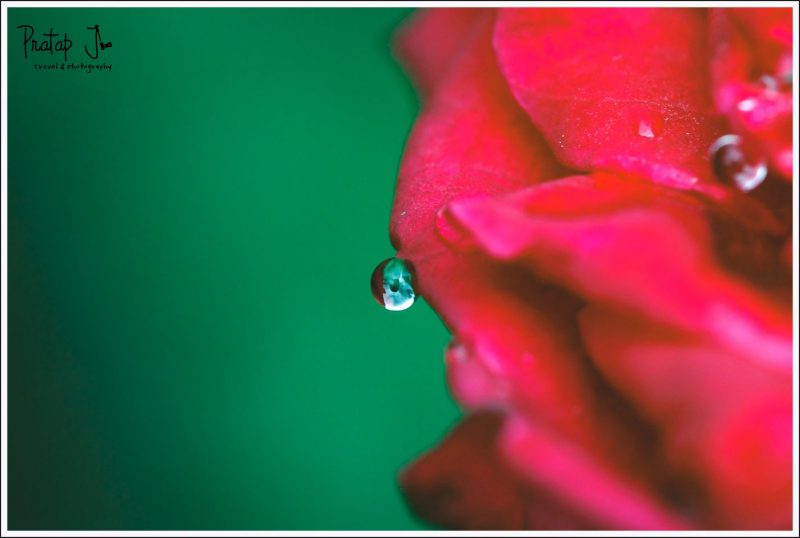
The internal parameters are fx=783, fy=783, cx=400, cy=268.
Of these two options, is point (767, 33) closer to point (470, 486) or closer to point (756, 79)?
point (756, 79)

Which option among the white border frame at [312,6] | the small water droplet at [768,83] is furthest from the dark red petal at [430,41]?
the small water droplet at [768,83]

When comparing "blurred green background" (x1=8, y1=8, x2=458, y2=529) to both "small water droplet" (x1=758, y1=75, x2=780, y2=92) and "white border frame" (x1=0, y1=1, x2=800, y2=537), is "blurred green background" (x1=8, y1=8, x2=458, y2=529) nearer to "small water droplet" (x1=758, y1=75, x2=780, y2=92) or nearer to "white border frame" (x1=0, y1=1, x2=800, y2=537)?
"white border frame" (x1=0, y1=1, x2=800, y2=537)

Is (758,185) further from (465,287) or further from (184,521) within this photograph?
(184,521)

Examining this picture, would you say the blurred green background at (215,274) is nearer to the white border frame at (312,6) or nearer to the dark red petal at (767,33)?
the white border frame at (312,6)

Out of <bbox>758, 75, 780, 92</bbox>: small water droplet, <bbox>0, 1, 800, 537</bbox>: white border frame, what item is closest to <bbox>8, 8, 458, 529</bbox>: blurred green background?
<bbox>0, 1, 800, 537</bbox>: white border frame

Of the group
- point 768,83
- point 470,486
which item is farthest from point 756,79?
point 470,486
